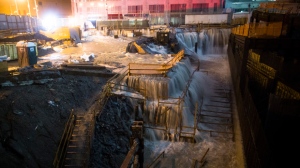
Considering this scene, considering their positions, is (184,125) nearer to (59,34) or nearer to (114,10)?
(59,34)

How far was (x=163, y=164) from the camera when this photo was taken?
1151 centimetres

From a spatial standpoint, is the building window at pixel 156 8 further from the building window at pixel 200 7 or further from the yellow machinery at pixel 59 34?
the yellow machinery at pixel 59 34

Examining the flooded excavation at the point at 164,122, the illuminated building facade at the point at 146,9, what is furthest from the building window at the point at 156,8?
the flooded excavation at the point at 164,122

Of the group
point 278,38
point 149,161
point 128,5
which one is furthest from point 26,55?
point 128,5

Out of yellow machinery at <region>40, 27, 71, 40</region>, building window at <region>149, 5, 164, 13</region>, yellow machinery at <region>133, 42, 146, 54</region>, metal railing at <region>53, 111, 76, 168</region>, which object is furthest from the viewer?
building window at <region>149, 5, 164, 13</region>

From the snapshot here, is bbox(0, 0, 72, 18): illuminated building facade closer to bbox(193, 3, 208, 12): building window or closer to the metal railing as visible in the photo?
bbox(193, 3, 208, 12): building window

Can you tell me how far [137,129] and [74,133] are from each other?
3998 millimetres

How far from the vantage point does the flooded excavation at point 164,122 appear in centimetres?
1011

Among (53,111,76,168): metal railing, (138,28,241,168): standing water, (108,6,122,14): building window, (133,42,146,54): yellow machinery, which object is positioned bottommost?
(138,28,241,168): standing water

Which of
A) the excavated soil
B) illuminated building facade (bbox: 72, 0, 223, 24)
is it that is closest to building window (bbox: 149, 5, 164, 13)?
illuminated building facade (bbox: 72, 0, 223, 24)

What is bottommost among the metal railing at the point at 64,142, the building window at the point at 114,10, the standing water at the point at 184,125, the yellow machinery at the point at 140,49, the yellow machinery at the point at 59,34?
the standing water at the point at 184,125

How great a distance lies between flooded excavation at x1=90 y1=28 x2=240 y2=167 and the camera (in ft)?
33.2

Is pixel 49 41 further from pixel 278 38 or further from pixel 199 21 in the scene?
pixel 199 21

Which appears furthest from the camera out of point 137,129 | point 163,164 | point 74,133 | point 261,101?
point 261,101
